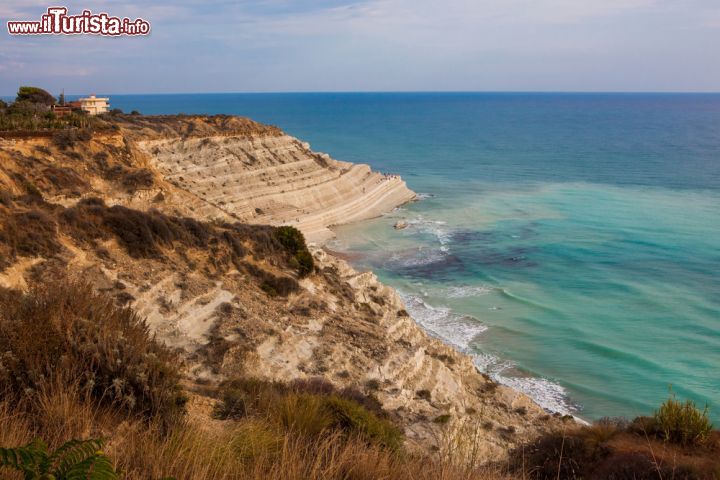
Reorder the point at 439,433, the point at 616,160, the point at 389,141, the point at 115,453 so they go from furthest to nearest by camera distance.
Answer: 1. the point at 389,141
2. the point at 616,160
3. the point at 439,433
4. the point at 115,453

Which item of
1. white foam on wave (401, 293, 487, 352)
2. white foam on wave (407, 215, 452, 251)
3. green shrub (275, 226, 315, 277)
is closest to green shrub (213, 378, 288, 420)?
green shrub (275, 226, 315, 277)

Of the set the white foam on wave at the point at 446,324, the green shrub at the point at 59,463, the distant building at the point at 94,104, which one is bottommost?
the white foam on wave at the point at 446,324

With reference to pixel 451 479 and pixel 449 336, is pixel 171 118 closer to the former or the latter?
pixel 449 336

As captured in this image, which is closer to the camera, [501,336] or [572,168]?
[501,336]

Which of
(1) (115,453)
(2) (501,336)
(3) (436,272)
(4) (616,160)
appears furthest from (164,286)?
(4) (616,160)

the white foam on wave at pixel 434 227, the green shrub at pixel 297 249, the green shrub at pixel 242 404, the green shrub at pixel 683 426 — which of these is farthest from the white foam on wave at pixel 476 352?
the green shrub at pixel 242 404

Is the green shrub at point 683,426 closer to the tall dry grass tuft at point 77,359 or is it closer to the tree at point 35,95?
the tall dry grass tuft at point 77,359

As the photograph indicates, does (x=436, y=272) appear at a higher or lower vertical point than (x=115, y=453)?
lower
